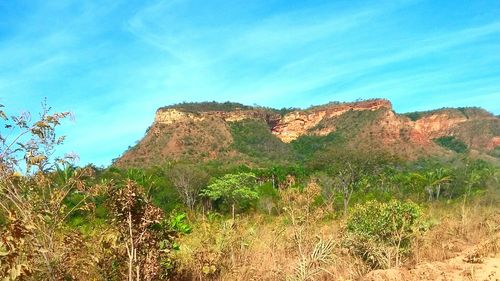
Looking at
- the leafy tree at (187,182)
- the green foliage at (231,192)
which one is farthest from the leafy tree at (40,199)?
the leafy tree at (187,182)

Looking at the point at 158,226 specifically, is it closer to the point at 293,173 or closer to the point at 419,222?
the point at 419,222

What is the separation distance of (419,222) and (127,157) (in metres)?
82.2

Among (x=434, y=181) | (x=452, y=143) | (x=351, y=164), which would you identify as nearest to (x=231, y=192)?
(x=351, y=164)

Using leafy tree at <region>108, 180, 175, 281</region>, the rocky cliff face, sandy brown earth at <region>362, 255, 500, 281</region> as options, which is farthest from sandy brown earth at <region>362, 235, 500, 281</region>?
the rocky cliff face

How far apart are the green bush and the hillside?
70744mm

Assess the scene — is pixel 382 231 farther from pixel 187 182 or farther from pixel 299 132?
pixel 299 132

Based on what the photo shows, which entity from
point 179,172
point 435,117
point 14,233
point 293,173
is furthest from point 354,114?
point 14,233

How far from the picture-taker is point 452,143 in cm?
11269

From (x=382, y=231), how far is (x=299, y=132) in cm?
11244

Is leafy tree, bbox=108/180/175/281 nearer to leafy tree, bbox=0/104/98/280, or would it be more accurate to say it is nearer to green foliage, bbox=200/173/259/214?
leafy tree, bbox=0/104/98/280

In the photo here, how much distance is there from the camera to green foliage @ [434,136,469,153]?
11031cm

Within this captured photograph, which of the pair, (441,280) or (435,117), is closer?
(441,280)

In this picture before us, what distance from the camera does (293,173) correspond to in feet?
180

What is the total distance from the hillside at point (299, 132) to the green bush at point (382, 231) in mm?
70744
